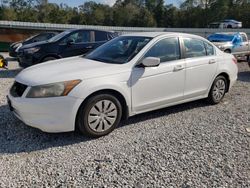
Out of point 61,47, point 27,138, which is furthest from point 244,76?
point 27,138

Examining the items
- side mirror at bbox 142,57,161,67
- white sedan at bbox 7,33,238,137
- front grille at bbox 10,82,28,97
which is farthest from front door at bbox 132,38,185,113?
front grille at bbox 10,82,28,97

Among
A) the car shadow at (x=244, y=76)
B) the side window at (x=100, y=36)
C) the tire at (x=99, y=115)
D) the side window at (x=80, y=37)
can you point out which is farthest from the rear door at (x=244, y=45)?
the tire at (x=99, y=115)

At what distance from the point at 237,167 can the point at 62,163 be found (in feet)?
6.99

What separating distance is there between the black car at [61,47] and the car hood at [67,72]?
4.31 meters

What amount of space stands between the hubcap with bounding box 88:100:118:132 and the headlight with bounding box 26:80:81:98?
18.8 inches

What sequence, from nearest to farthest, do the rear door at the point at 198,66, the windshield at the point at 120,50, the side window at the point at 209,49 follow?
the windshield at the point at 120,50
the rear door at the point at 198,66
the side window at the point at 209,49

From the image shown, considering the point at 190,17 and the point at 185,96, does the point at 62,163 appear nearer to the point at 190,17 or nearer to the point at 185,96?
the point at 185,96

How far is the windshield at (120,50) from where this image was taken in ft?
15.2

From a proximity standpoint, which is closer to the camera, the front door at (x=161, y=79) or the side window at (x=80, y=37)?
the front door at (x=161, y=79)

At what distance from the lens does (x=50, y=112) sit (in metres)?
3.81

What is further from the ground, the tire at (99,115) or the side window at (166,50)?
the side window at (166,50)

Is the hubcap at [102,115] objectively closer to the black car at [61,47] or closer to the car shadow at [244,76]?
the black car at [61,47]

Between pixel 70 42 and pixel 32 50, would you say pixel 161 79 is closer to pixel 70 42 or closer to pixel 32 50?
pixel 70 42

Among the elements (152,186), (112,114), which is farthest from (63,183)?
(112,114)
